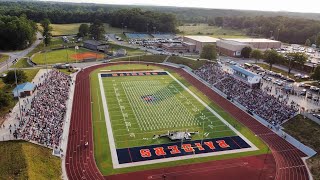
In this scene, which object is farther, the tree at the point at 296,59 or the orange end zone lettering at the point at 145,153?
the tree at the point at 296,59

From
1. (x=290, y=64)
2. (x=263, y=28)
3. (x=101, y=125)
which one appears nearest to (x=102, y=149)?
(x=101, y=125)

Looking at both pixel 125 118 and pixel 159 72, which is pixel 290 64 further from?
pixel 125 118

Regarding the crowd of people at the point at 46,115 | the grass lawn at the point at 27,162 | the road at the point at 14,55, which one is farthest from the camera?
the road at the point at 14,55

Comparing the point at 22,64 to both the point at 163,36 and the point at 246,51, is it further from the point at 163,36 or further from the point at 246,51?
the point at 163,36

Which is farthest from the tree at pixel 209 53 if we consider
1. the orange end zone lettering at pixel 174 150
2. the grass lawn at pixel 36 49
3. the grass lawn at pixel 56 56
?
the grass lawn at pixel 36 49

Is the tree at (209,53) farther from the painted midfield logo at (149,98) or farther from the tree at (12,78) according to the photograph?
the tree at (12,78)

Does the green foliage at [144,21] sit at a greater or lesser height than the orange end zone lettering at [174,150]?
greater

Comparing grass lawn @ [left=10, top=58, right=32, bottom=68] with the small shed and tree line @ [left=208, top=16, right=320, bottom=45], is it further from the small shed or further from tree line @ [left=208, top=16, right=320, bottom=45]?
tree line @ [left=208, top=16, right=320, bottom=45]

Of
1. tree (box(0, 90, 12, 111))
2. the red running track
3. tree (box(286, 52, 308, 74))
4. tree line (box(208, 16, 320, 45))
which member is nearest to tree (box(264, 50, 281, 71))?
tree (box(286, 52, 308, 74))
